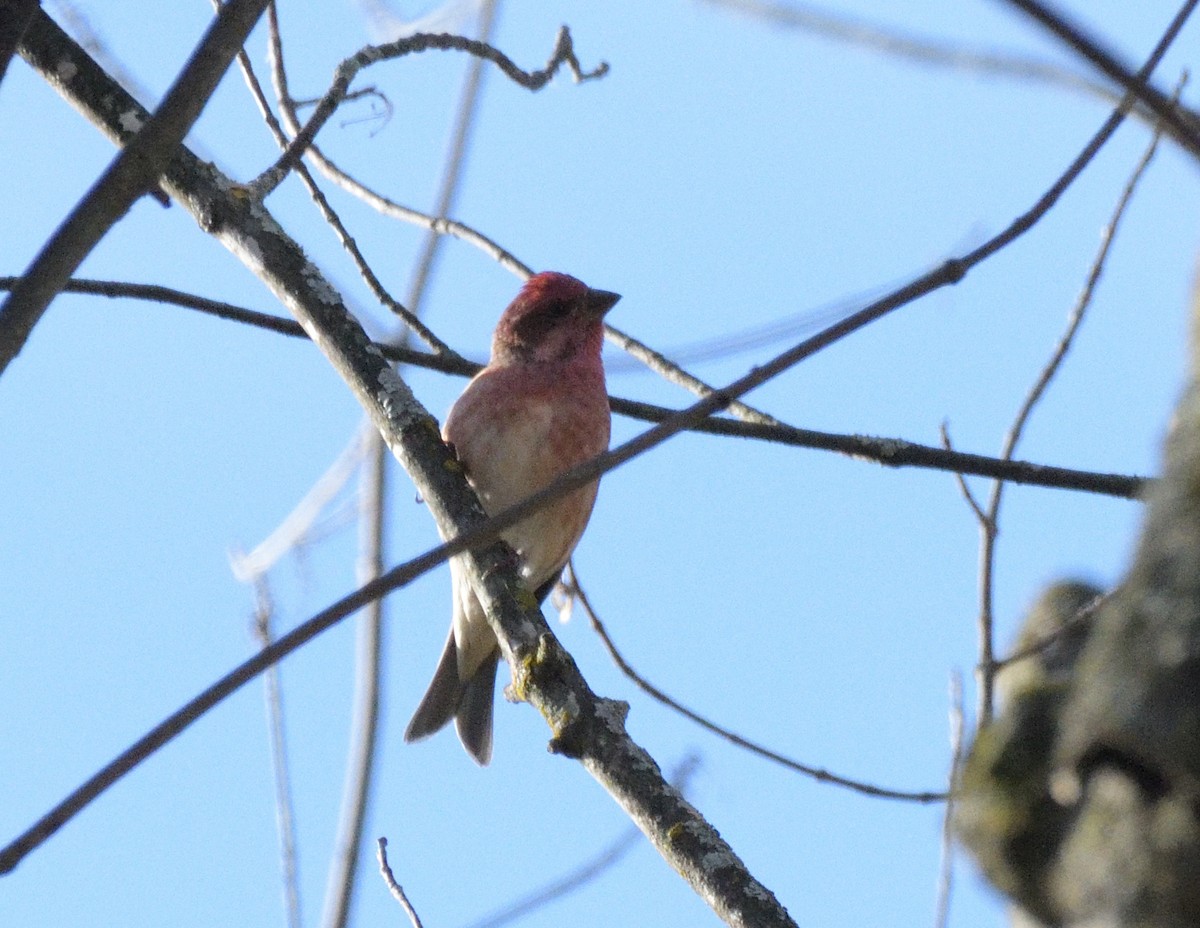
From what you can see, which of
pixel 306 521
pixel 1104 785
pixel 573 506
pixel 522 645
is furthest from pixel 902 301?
pixel 306 521

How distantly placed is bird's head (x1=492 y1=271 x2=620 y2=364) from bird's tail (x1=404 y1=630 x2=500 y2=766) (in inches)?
50.7

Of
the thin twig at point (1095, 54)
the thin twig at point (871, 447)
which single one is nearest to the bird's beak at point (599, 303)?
the thin twig at point (871, 447)

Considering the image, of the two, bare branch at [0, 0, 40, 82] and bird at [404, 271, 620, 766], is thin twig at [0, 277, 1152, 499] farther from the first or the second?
bird at [404, 271, 620, 766]

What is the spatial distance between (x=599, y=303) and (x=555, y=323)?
202 mm

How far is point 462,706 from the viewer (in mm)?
6496

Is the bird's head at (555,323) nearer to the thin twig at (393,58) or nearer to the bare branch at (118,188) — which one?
the thin twig at (393,58)

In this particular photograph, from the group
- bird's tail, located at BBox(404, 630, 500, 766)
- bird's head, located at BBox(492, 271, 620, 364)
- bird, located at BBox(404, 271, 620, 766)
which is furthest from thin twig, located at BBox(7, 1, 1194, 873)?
bird's tail, located at BBox(404, 630, 500, 766)

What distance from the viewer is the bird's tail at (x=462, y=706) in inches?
252

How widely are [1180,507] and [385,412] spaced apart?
3017 mm

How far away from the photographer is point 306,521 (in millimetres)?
6867

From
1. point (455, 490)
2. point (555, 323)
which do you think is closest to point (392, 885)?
point (455, 490)

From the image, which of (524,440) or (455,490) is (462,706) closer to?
(524,440)

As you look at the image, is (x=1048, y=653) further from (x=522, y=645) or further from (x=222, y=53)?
(x=522, y=645)

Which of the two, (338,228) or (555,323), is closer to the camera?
(338,228)
